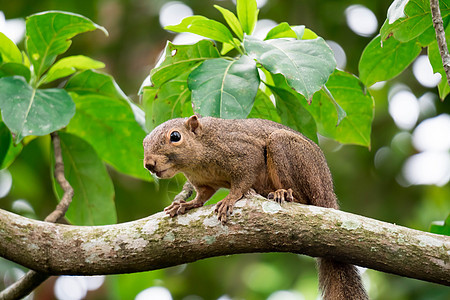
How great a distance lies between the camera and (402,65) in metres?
3.57

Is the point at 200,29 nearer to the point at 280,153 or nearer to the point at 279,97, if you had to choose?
the point at 279,97

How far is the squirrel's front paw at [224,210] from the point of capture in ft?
9.04

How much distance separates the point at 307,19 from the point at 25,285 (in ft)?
14.7

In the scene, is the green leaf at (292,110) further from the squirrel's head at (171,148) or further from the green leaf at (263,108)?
the squirrel's head at (171,148)

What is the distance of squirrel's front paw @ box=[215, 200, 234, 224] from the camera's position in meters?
2.76

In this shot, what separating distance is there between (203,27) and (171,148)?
72cm

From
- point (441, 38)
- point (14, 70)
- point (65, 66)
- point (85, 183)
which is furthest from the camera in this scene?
point (85, 183)

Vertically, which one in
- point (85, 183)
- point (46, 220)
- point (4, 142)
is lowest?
point (46, 220)

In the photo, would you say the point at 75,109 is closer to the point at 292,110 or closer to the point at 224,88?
the point at 224,88

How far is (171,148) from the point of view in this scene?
3.37 meters

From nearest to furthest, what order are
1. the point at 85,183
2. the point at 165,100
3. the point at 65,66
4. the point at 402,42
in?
the point at 402,42 < the point at 165,100 < the point at 65,66 < the point at 85,183

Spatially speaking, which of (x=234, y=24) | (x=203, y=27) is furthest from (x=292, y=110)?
(x=203, y=27)

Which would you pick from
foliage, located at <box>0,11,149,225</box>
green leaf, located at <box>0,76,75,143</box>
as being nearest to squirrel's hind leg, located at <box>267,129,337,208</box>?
foliage, located at <box>0,11,149,225</box>

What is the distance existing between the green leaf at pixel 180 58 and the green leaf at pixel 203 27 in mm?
98
